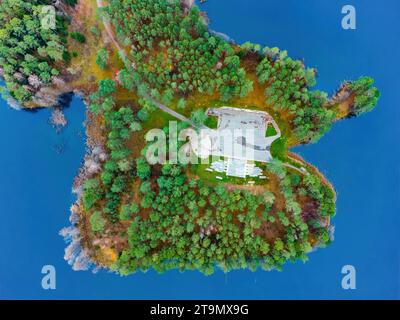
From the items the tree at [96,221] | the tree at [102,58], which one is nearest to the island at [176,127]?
the tree at [96,221]

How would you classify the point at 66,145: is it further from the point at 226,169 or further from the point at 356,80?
the point at 356,80

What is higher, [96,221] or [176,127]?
[176,127]

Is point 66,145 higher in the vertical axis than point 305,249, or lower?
higher

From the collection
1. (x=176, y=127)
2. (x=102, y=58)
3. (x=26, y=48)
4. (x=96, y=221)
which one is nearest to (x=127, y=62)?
(x=102, y=58)

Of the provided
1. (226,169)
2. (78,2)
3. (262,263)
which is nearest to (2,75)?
(78,2)

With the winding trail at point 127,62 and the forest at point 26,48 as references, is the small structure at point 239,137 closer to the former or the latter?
the winding trail at point 127,62

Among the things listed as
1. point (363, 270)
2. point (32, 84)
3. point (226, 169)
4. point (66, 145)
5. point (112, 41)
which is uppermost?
point (112, 41)

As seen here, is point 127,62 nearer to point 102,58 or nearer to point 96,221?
point 102,58
